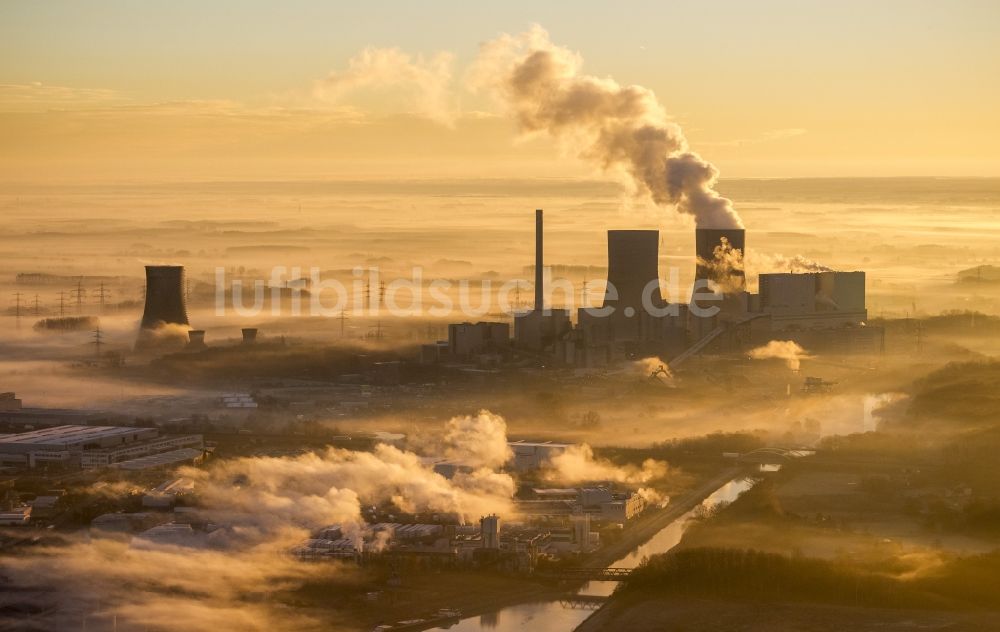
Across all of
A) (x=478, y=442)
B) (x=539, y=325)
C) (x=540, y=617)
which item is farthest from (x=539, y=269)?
(x=540, y=617)

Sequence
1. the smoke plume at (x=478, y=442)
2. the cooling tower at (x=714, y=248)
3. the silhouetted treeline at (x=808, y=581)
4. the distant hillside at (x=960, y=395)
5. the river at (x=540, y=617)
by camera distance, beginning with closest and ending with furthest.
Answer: the river at (x=540, y=617) < the silhouetted treeline at (x=808, y=581) < the smoke plume at (x=478, y=442) < the distant hillside at (x=960, y=395) < the cooling tower at (x=714, y=248)

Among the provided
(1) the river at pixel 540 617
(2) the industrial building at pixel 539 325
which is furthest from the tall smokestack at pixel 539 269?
(1) the river at pixel 540 617


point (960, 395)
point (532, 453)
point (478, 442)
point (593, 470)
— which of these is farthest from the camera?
point (960, 395)

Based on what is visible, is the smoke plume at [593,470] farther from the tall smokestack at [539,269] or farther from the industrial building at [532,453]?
the tall smokestack at [539,269]

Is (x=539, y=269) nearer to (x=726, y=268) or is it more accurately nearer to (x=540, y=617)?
(x=726, y=268)

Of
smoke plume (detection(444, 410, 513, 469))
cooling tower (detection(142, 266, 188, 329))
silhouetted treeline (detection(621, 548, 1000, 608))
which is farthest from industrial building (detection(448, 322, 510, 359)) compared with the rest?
silhouetted treeline (detection(621, 548, 1000, 608))

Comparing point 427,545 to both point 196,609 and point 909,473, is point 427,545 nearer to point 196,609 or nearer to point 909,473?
point 196,609
